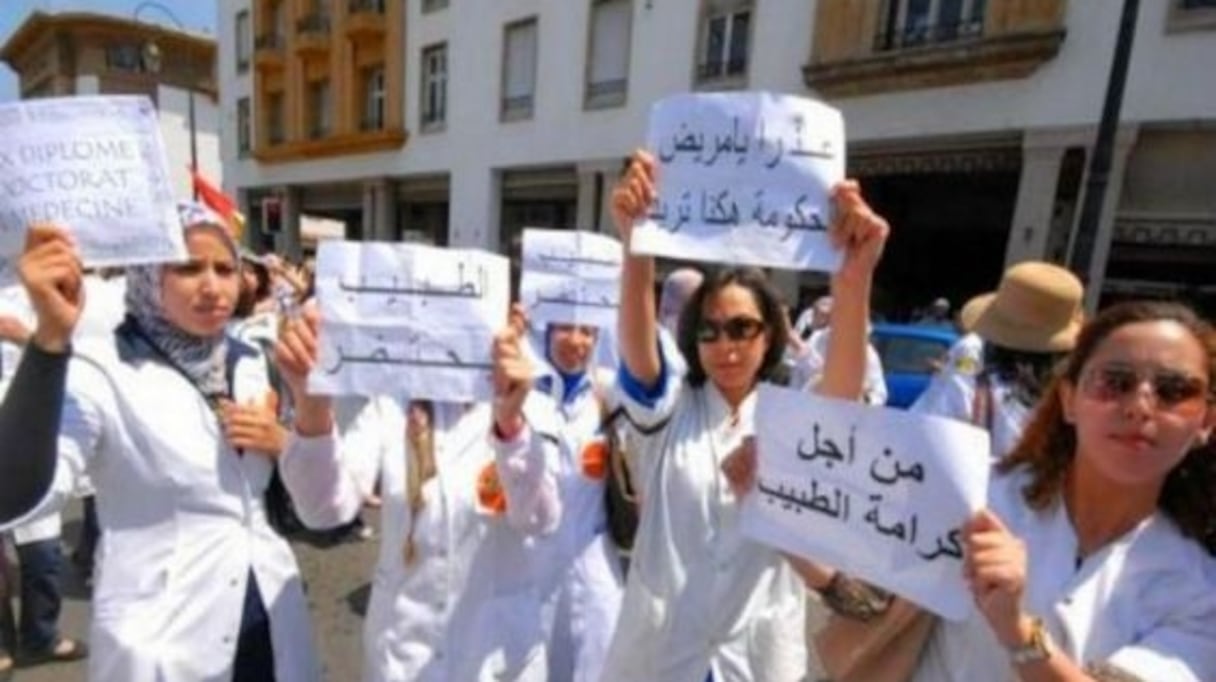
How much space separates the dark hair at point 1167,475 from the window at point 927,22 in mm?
11328

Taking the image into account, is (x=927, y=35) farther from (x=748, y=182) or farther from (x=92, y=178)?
(x=92, y=178)

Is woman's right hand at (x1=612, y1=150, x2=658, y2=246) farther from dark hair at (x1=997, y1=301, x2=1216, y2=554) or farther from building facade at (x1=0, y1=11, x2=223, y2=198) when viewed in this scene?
building facade at (x1=0, y1=11, x2=223, y2=198)

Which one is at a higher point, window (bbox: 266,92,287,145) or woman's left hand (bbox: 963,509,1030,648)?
window (bbox: 266,92,287,145)

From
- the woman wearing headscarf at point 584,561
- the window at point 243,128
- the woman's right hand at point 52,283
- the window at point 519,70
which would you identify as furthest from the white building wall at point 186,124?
the woman's right hand at point 52,283

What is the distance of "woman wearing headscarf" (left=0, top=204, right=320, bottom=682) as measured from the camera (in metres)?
1.76

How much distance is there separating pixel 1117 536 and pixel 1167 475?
15cm

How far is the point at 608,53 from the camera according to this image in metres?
16.3

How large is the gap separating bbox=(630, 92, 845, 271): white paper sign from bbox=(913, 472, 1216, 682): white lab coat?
71 cm

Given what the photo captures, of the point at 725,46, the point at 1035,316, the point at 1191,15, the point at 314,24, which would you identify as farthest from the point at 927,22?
the point at 314,24

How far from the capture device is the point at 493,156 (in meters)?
18.6

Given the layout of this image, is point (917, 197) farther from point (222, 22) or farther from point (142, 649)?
point (222, 22)

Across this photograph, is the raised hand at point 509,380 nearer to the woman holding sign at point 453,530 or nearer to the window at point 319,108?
the woman holding sign at point 453,530

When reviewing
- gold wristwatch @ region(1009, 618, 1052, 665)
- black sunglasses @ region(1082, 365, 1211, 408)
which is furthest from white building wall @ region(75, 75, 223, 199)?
gold wristwatch @ region(1009, 618, 1052, 665)

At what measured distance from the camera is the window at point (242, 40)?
87.6ft
